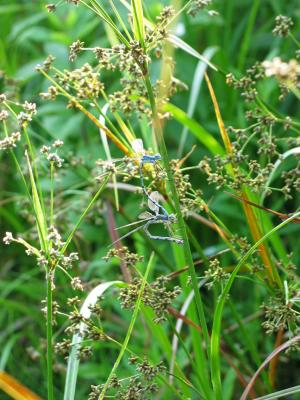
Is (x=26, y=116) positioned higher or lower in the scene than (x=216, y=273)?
higher

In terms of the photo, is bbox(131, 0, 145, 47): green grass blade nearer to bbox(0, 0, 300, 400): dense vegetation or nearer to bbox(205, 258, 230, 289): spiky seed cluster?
bbox(0, 0, 300, 400): dense vegetation

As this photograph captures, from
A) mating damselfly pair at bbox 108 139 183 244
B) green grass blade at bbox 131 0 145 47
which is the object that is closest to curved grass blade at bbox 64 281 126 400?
mating damselfly pair at bbox 108 139 183 244

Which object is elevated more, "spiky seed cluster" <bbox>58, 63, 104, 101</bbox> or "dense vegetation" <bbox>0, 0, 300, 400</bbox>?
"spiky seed cluster" <bbox>58, 63, 104, 101</bbox>

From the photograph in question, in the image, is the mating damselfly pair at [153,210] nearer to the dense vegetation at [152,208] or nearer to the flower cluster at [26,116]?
the dense vegetation at [152,208]

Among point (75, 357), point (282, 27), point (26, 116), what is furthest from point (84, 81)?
→ point (75, 357)

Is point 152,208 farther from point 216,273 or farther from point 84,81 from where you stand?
point 84,81

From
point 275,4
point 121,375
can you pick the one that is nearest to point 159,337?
point 121,375

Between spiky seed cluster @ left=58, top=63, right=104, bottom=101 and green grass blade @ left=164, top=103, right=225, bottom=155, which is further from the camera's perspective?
green grass blade @ left=164, top=103, right=225, bottom=155
